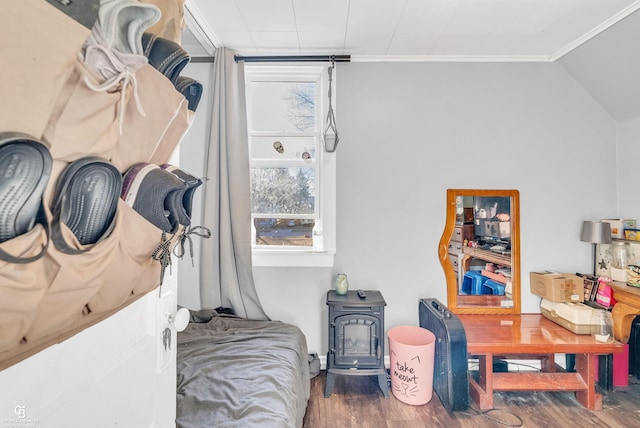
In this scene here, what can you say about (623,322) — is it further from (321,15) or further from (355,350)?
(321,15)

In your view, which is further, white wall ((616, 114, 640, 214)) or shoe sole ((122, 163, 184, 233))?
white wall ((616, 114, 640, 214))

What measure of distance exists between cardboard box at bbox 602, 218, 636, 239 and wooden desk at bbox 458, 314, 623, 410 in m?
0.83

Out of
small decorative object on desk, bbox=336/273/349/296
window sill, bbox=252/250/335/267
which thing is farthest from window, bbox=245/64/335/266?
small decorative object on desk, bbox=336/273/349/296

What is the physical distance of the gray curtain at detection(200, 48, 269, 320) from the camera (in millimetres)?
2293

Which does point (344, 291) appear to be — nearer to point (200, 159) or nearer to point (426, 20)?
point (200, 159)

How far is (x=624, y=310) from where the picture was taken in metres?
2.08

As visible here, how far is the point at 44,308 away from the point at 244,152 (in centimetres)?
204

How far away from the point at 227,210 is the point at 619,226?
3.03 metres

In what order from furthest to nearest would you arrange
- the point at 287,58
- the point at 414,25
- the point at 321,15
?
the point at 287,58, the point at 414,25, the point at 321,15

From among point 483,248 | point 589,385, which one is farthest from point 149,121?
point 589,385

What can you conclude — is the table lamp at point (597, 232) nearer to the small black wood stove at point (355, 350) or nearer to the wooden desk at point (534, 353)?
the wooden desk at point (534, 353)

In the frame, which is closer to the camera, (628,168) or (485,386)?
(485,386)

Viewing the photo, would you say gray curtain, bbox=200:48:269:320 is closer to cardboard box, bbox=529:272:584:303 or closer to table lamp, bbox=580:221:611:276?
cardboard box, bbox=529:272:584:303

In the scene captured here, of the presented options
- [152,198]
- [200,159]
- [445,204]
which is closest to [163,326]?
[152,198]
